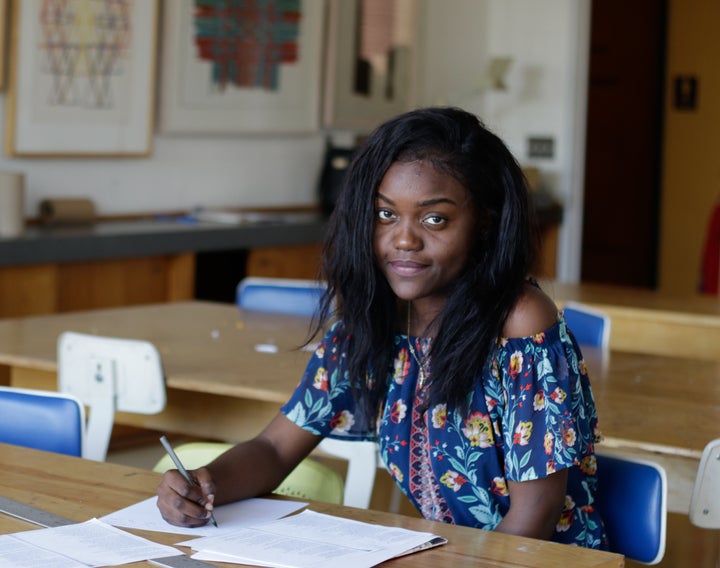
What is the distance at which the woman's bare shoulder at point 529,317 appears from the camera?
1.79 metres

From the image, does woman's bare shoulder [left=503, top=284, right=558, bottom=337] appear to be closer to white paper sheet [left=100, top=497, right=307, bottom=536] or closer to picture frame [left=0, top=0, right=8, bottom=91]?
white paper sheet [left=100, top=497, right=307, bottom=536]

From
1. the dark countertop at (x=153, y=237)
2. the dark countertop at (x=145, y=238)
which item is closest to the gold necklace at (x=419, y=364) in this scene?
the dark countertop at (x=153, y=237)

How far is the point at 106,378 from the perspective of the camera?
114 inches

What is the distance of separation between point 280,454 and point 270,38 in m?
4.31

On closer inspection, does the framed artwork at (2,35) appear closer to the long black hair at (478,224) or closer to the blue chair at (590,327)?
the blue chair at (590,327)

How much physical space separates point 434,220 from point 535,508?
1.38ft

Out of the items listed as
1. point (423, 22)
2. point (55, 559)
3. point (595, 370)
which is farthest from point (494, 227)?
point (423, 22)

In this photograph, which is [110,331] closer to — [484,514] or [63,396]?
[63,396]

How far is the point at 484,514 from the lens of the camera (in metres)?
1.85

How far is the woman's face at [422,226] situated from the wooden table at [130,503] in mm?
340

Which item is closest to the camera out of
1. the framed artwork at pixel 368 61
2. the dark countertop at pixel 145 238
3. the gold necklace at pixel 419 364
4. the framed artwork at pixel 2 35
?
the gold necklace at pixel 419 364

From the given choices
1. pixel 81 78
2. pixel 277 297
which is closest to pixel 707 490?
pixel 277 297

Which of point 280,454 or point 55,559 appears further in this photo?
point 280,454

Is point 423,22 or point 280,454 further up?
point 423,22
